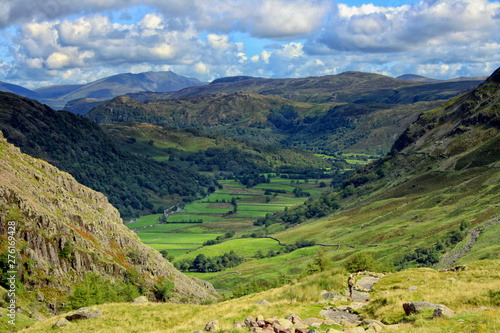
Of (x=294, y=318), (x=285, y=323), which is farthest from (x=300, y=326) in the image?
(x=294, y=318)

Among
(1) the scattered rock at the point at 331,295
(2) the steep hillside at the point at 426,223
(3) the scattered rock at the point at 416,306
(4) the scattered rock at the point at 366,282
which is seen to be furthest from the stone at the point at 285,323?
(2) the steep hillside at the point at 426,223

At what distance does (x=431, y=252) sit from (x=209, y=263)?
95581 mm

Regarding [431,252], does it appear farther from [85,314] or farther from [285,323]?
[85,314]

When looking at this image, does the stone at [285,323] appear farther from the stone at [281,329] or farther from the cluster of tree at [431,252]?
the cluster of tree at [431,252]

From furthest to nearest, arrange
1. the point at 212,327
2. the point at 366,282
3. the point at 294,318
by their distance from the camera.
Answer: the point at 366,282 → the point at 294,318 → the point at 212,327

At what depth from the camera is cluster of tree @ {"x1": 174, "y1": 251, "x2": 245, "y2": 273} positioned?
577 ft

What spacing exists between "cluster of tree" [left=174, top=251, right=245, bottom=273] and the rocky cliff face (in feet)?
156

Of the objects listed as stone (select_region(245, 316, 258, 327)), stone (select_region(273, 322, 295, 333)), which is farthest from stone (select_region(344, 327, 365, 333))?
stone (select_region(245, 316, 258, 327))

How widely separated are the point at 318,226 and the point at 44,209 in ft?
436

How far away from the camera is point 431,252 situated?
113 meters

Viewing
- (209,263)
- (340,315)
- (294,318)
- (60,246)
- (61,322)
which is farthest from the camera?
(209,263)

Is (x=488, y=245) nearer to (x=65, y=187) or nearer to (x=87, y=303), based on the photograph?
(x=87, y=303)

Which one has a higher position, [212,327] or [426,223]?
[212,327]

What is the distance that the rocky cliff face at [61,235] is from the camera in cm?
8125
